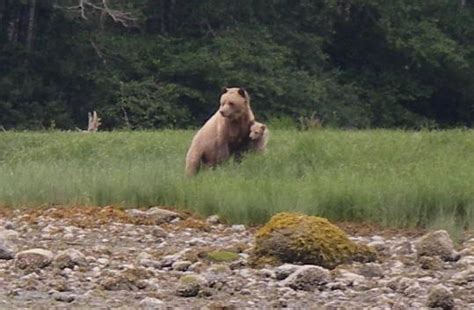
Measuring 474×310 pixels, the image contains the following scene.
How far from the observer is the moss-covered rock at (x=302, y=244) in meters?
9.25

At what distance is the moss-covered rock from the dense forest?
2167 cm

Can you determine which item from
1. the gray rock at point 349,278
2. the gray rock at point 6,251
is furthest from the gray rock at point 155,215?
the gray rock at point 349,278

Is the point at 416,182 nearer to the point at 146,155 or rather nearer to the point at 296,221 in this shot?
the point at 296,221

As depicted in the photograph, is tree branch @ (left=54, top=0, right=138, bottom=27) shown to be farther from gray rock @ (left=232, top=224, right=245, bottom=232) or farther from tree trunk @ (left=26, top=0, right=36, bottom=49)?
gray rock @ (left=232, top=224, right=245, bottom=232)

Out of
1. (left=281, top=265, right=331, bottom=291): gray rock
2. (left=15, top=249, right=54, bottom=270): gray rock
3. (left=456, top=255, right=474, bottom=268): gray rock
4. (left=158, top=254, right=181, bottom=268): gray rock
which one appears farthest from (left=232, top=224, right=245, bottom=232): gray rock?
(left=281, top=265, right=331, bottom=291): gray rock

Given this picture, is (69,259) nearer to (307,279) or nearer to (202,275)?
(202,275)

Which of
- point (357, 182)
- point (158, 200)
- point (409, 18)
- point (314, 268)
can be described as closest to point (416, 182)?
point (357, 182)

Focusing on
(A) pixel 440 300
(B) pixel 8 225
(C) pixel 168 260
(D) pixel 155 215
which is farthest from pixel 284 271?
(B) pixel 8 225

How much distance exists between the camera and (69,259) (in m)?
9.16

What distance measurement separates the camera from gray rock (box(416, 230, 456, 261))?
962 cm

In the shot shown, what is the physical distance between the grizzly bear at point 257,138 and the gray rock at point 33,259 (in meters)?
5.57

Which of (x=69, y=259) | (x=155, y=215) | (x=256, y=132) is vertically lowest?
(x=155, y=215)

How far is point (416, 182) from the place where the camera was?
12250 millimetres

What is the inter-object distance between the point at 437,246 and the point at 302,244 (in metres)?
1.06
